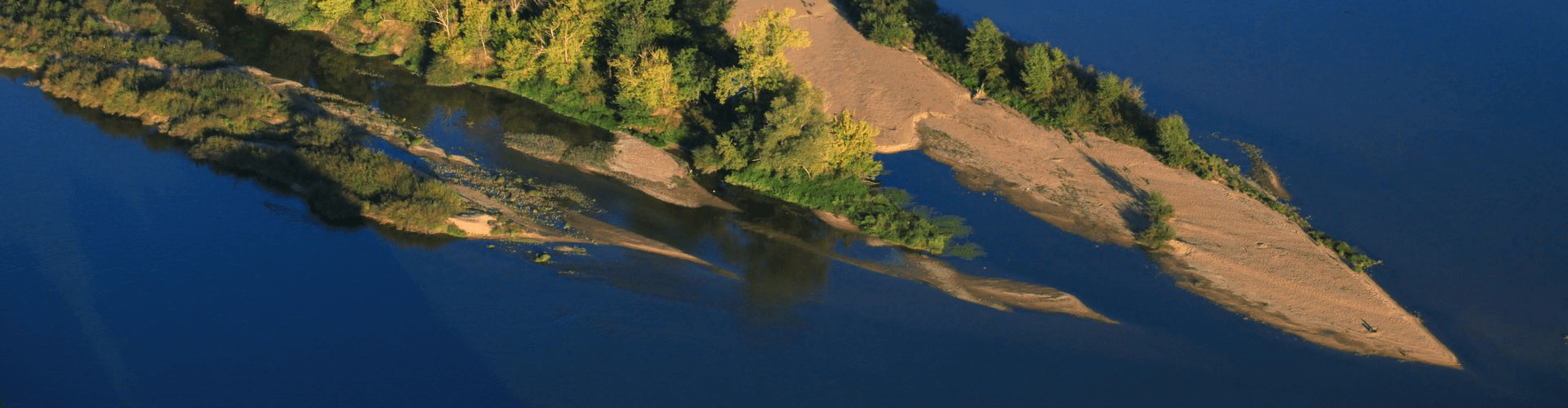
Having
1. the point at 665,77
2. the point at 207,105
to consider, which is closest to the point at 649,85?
the point at 665,77

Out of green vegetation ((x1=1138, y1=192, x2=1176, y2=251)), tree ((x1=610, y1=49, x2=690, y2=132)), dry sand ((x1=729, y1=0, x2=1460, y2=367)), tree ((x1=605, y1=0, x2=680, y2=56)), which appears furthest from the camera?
tree ((x1=605, y1=0, x2=680, y2=56))

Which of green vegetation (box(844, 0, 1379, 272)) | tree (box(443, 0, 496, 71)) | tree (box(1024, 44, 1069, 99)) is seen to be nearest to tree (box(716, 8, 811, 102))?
green vegetation (box(844, 0, 1379, 272))

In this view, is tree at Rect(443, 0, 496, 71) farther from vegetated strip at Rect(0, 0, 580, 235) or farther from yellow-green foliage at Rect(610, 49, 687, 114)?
yellow-green foliage at Rect(610, 49, 687, 114)

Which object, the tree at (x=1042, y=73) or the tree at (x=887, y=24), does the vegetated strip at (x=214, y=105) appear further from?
the tree at (x=1042, y=73)

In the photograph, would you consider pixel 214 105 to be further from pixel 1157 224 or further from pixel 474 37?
pixel 1157 224

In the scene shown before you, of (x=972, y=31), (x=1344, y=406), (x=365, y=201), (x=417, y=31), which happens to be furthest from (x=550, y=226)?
(x=1344, y=406)
